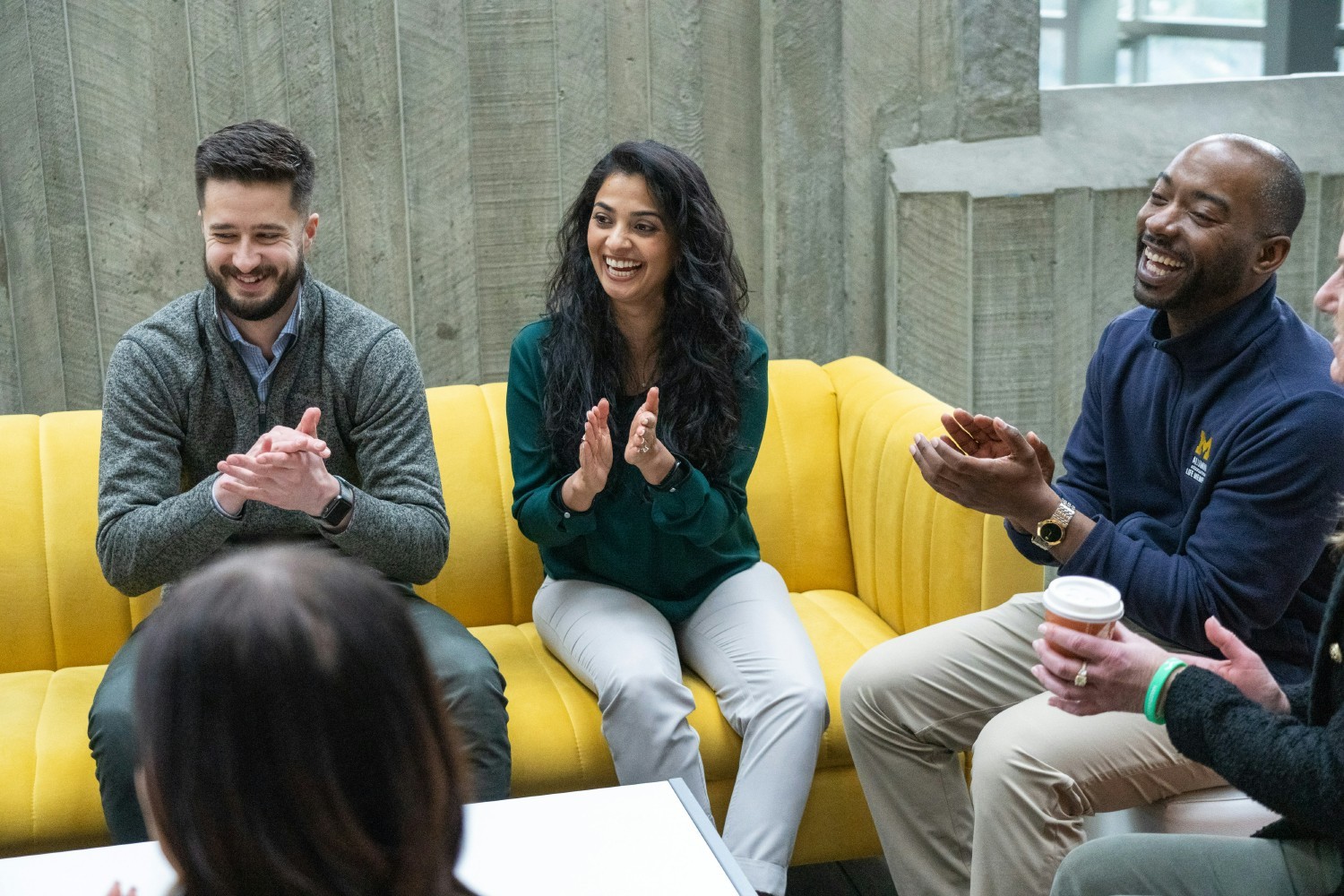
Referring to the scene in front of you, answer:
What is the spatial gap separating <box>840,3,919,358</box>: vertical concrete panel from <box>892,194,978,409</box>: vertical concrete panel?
3.7 inches

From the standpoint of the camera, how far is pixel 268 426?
248 centimetres

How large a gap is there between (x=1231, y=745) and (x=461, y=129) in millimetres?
2291

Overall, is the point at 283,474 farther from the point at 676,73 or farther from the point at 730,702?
the point at 676,73

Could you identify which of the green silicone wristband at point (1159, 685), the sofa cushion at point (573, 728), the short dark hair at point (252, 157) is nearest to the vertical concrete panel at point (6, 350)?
the short dark hair at point (252, 157)

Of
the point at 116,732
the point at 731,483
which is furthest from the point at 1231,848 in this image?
the point at 116,732

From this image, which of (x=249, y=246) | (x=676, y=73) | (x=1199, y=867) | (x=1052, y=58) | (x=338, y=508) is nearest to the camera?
(x=1199, y=867)

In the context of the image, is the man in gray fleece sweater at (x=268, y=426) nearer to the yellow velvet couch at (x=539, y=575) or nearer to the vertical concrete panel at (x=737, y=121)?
the yellow velvet couch at (x=539, y=575)

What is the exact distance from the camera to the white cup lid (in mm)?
1635

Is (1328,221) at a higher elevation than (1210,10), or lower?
lower

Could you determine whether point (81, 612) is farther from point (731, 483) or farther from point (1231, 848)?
point (1231, 848)

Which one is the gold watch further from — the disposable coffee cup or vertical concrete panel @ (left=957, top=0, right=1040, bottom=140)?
vertical concrete panel @ (left=957, top=0, right=1040, bottom=140)

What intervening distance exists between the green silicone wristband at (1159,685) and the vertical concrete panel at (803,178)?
1.89 m

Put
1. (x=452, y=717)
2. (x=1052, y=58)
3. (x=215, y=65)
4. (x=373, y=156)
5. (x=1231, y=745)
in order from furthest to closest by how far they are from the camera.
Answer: (x=1052, y=58)
(x=373, y=156)
(x=215, y=65)
(x=452, y=717)
(x=1231, y=745)

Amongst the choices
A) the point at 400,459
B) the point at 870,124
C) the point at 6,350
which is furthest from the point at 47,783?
the point at 870,124
